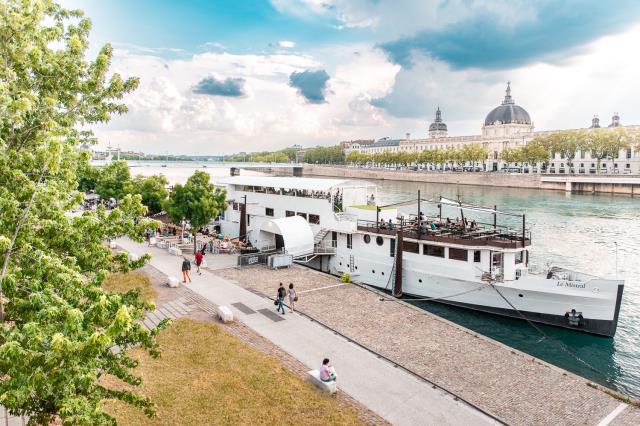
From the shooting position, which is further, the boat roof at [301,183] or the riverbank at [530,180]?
the riverbank at [530,180]

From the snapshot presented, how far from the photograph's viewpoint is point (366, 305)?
23.1m

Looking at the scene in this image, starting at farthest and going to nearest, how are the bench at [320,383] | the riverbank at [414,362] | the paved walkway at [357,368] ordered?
the bench at [320,383] → the riverbank at [414,362] → the paved walkway at [357,368]

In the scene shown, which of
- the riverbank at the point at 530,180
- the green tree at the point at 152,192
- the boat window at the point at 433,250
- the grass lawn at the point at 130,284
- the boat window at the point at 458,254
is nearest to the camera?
the grass lawn at the point at 130,284

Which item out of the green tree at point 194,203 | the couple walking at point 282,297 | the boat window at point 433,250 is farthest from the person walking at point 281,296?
the green tree at point 194,203

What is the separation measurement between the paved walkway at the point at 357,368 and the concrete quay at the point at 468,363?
82 cm

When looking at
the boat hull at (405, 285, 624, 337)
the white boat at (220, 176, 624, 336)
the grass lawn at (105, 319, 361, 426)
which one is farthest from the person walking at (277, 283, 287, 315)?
the boat hull at (405, 285, 624, 337)

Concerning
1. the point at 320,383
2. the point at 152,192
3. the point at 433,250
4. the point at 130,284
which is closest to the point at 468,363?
the point at 320,383

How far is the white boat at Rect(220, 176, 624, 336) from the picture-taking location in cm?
2264

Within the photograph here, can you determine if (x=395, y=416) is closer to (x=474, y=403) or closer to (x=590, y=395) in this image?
(x=474, y=403)

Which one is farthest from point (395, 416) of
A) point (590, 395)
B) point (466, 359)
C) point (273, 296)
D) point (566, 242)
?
point (566, 242)

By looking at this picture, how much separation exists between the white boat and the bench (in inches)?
534

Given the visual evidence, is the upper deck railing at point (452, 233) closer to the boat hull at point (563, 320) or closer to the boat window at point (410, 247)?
the boat window at point (410, 247)

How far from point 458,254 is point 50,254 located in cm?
2184

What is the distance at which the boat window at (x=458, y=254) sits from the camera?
25250 mm
